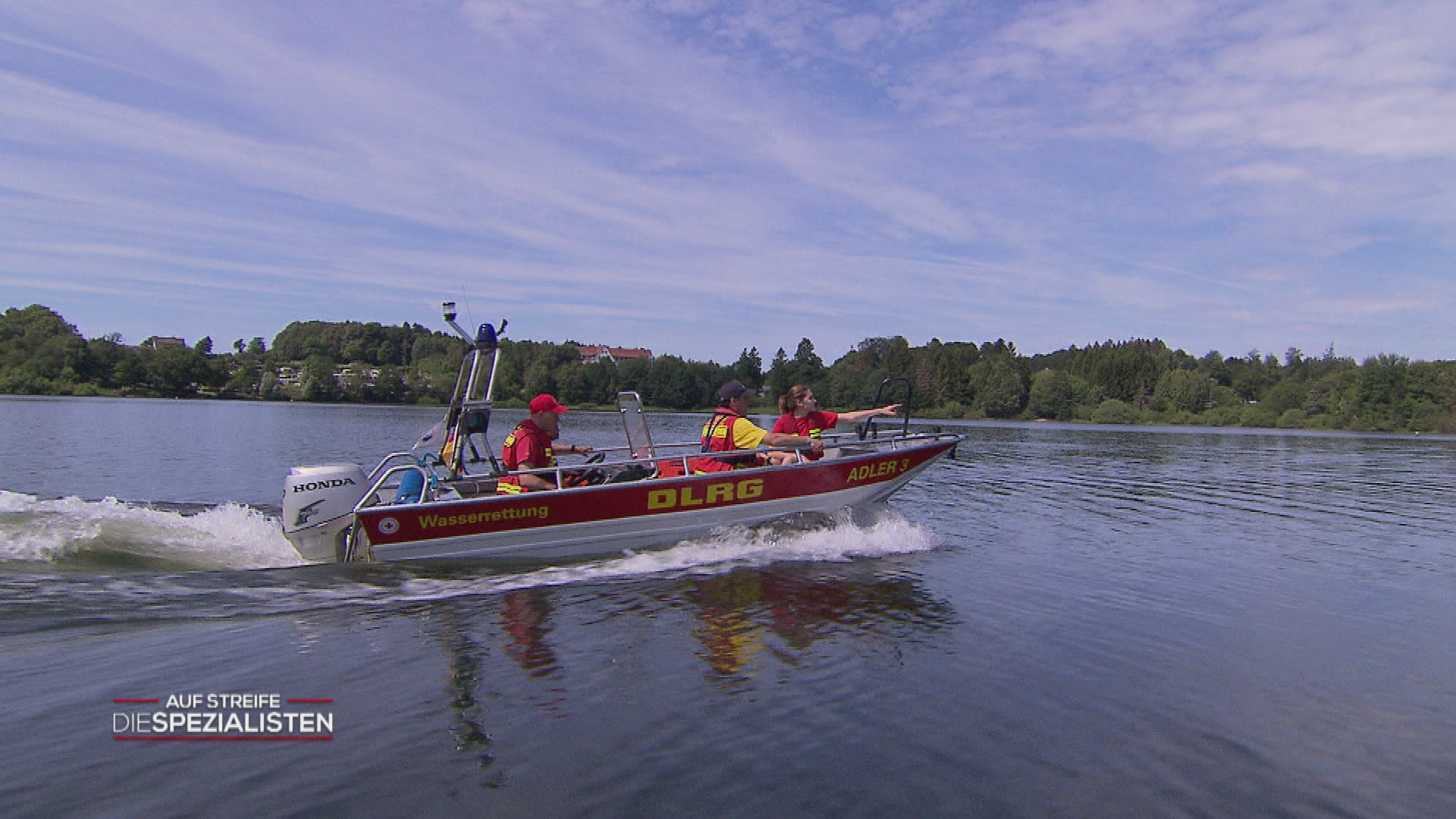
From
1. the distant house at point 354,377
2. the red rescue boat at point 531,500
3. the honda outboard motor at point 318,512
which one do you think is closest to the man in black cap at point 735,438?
the red rescue boat at point 531,500

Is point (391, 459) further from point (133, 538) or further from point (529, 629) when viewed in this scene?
point (529, 629)

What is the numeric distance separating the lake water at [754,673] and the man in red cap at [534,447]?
1122 mm

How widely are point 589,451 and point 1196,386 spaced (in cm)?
10776

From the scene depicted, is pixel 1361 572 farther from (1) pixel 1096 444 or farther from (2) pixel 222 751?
(1) pixel 1096 444

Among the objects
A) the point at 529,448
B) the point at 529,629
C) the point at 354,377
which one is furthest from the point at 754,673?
the point at 354,377

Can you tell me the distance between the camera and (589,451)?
11867mm

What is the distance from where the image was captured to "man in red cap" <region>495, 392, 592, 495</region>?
35.1 feet

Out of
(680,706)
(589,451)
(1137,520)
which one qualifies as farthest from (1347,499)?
(680,706)

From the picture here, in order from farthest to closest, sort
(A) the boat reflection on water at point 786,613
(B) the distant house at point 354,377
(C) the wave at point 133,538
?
(B) the distant house at point 354,377
(C) the wave at point 133,538
(A) the boat reflection on water at point 786,613

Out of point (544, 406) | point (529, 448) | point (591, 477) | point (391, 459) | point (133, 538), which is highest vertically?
point (544, 406)

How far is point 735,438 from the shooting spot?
38.5 feet

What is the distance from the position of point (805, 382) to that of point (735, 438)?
286 feet

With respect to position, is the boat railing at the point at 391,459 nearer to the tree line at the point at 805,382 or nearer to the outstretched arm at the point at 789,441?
the outstretched arm at the point at 789,441

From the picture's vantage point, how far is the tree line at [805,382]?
84450 mm
